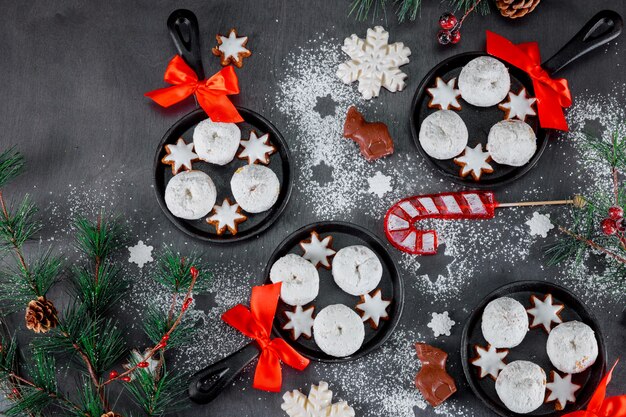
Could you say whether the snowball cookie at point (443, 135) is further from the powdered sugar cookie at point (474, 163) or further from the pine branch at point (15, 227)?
the pine branch at point (15, 227)

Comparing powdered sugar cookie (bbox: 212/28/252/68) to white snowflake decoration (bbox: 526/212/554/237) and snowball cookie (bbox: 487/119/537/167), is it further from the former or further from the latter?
white snowflake decoration (bbox: 526/212/554/237)

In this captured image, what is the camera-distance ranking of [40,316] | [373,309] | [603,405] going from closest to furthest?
1. [40,316]
2. [603,405]
3. [373,309]

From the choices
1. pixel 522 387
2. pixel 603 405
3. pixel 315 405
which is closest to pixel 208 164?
pixel 315 405

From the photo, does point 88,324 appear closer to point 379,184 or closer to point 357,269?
point 357,269

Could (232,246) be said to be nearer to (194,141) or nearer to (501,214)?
(194,141)

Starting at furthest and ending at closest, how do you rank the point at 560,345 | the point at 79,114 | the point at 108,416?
the point at 79,114
the point at 560,345
the point at 108,416

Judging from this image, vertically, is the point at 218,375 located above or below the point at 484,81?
below

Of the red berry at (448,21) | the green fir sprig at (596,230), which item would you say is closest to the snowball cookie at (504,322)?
the green fir sprig at (596,230)

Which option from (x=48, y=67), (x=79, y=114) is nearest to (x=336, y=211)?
(x=79, y=114)
